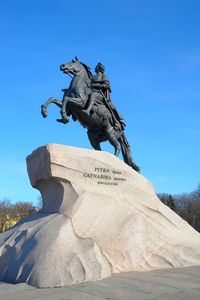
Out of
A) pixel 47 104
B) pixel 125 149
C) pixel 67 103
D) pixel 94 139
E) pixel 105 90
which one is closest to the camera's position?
pixel 47 104

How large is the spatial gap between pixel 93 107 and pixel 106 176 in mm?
3649

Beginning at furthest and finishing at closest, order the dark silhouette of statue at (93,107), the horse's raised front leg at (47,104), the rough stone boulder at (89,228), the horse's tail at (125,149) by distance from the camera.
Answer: the horse's tail at (125,149)
the dark silhouette of statue at (93,107)
the horse's raised front leg at (47,104)
the rough stone boulder at (89,228)

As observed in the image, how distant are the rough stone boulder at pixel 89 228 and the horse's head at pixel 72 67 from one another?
11.9ft

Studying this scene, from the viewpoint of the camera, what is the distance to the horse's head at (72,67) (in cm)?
902

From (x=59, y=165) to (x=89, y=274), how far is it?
2094mm

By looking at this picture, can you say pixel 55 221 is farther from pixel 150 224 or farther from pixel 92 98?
pixel 92 98

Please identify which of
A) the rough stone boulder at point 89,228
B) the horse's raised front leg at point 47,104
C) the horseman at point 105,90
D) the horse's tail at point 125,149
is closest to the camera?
the rough stone boulder at point 89,228

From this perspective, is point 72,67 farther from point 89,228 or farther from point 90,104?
point 89,228

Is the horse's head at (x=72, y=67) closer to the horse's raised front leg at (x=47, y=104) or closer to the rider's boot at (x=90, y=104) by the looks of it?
the rider's boot at (x=90, y=104)

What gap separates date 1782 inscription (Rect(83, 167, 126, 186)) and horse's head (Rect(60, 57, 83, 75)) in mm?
4052

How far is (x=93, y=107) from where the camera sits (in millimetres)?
9312

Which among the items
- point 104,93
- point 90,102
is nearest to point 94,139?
point 104,93

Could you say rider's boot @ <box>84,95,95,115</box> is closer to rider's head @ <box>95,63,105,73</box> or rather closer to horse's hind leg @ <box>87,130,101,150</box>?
horse's hind leg @ <box>87,130,101,150</box>

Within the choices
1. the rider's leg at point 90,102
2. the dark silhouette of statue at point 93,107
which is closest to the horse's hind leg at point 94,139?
the dark silhouette of statue at point 93,107
